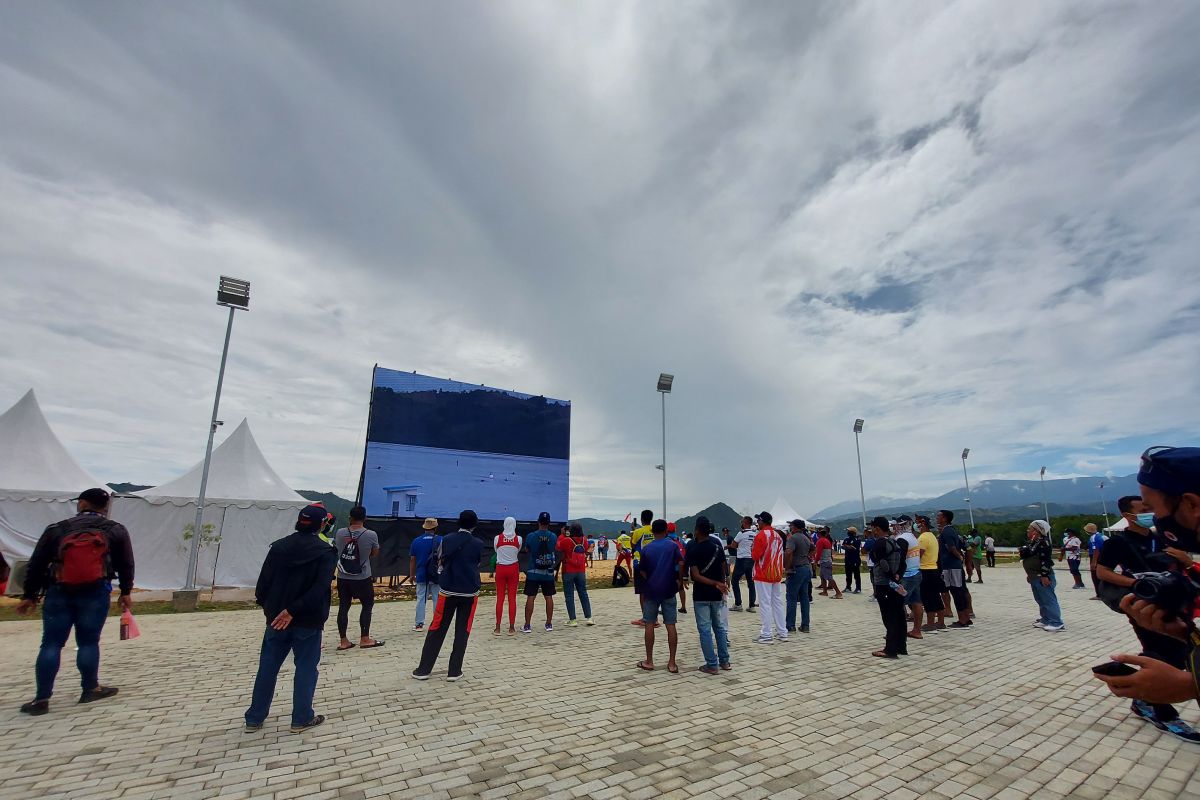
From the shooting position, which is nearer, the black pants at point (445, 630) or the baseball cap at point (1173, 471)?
the baseball cap at point (1173, 471)

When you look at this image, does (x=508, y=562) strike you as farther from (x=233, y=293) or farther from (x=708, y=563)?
(x=233, y=293)

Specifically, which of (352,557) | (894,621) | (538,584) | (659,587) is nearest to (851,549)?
(894,621)

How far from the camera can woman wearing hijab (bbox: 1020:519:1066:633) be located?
28.2 feet

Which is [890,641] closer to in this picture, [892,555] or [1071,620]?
[892,555]

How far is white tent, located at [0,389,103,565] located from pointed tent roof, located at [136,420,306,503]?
2252mm

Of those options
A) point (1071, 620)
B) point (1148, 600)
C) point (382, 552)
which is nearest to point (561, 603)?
point (382, 552)

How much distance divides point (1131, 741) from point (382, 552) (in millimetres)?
18605

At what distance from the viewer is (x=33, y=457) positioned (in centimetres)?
1648

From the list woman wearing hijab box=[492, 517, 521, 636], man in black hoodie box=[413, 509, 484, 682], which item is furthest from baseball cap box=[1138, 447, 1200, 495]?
woman wearing hijab box=[492, 517, 521, 636]

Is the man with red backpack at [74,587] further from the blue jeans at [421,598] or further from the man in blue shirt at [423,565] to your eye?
the blue jeans at [421,598]

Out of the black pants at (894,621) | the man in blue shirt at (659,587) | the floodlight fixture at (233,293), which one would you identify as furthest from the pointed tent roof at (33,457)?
the black pants at (894,621)

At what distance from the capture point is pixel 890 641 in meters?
7.36

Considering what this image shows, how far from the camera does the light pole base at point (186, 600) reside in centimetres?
1228

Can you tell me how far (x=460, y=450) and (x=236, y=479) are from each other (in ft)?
29.3
